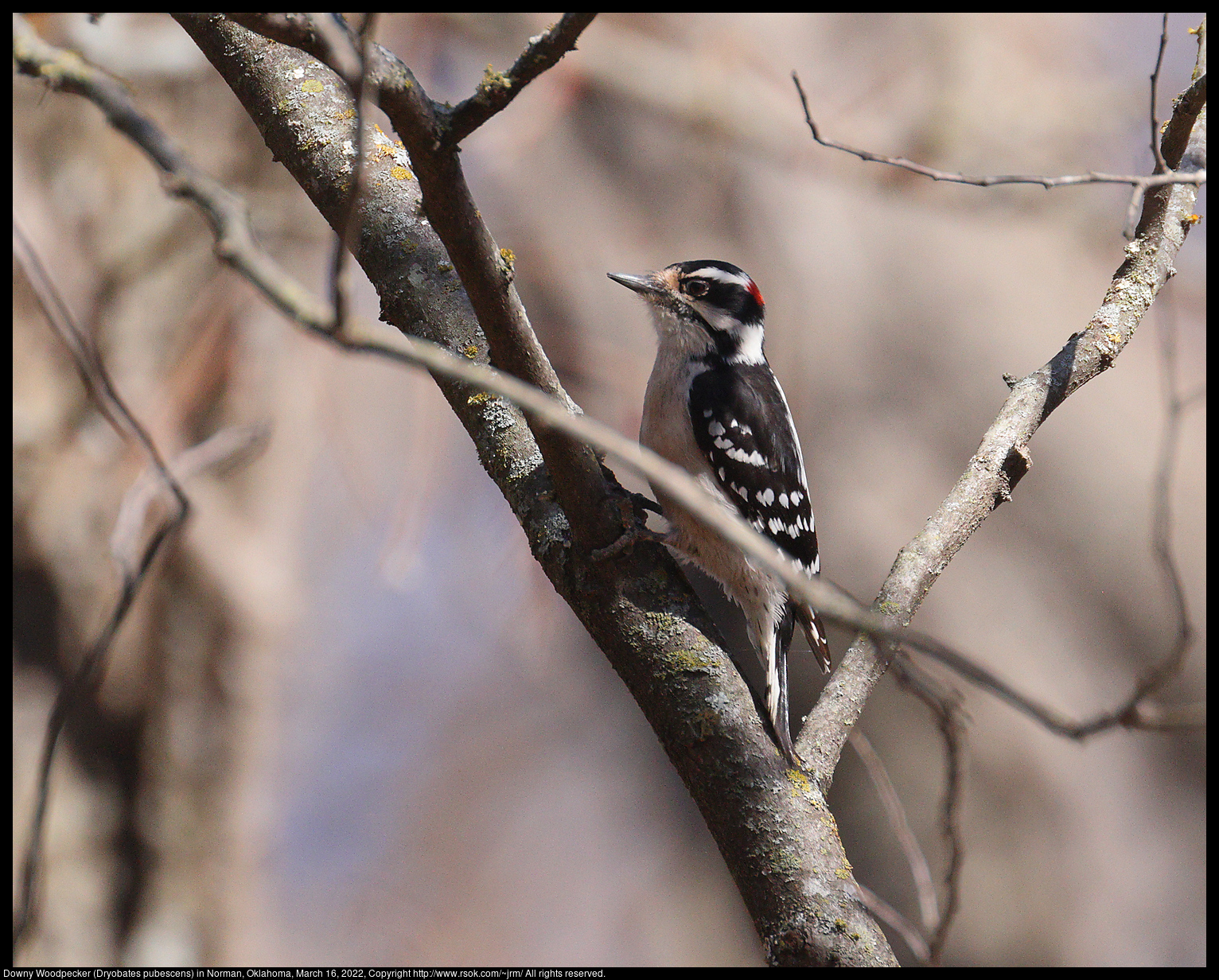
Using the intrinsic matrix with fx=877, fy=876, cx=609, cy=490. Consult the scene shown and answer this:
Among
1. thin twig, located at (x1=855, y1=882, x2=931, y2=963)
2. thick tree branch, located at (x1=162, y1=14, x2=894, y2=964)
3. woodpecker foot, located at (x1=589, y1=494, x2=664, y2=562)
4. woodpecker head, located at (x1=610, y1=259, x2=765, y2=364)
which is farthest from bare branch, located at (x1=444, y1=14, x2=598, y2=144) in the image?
woodpecker head, located at (x1=610, y1=259, x2=765, y2=364)

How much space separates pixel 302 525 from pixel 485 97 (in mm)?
5122

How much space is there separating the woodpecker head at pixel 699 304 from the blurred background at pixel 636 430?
1692 millimetres

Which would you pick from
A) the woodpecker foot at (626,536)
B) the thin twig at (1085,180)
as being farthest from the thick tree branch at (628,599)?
the thin twig at (1085,180)

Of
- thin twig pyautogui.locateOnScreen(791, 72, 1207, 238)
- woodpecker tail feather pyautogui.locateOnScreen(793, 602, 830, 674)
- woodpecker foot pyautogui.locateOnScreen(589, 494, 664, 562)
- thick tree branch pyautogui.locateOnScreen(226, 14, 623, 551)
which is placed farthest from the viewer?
woodpecker tail feather pyautogui.locateOnScreen(793, 602, 830, 674)

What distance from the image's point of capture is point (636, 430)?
4.66 meters

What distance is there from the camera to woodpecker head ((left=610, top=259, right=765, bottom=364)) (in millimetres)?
2969

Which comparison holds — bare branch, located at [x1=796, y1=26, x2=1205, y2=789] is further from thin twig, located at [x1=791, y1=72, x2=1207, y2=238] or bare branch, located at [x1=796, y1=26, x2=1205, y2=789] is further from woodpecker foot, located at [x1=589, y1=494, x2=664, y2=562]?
woodpecker foot, located at [x1=589, y1=494, x2=664, y2=562]

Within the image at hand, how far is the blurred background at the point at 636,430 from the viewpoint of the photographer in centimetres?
452

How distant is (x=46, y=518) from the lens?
173 inches

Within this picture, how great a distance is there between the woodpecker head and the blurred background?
1.69 meters

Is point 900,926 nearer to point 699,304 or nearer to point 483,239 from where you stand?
point 483,239

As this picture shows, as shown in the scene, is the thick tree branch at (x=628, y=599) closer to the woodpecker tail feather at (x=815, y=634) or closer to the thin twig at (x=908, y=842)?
the thin twig at (x=908, y=842)
